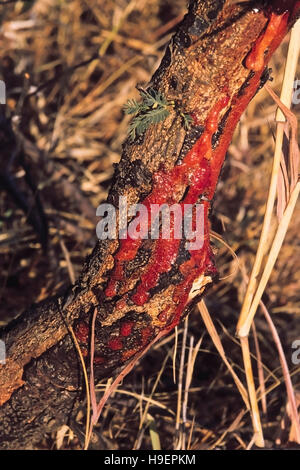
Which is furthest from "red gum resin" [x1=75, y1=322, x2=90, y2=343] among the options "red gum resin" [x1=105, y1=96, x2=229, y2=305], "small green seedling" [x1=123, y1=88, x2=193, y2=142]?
"small green seedling" [x1=123, y1=88, x2=193, y2=142]

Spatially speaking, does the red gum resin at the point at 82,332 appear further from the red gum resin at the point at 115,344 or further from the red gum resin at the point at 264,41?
the red gum resin at the point at 264,41

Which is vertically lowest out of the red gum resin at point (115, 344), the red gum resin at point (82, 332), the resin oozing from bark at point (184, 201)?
the red gum resin at point (115, 344)

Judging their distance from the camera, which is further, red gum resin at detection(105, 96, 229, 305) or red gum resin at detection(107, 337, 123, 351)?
red gum resin at detection(107, 337, 123, 351)

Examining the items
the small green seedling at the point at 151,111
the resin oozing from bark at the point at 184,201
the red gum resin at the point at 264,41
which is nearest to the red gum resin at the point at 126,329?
the resin oozing from bark at the point at 184,201

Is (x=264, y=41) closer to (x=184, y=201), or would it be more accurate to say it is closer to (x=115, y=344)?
(x=184, y=201)

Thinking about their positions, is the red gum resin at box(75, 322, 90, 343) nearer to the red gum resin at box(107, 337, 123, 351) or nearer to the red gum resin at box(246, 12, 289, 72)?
the red gum resin at box(107, 337, 123, 351)

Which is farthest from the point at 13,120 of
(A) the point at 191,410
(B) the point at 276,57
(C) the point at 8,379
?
(B) the point at 276,57
